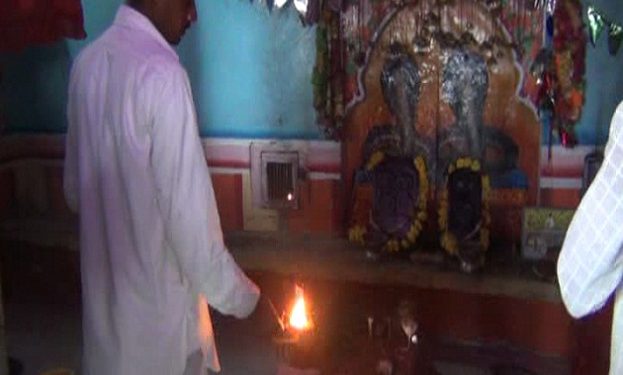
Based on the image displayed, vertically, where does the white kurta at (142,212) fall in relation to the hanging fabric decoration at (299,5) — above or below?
below

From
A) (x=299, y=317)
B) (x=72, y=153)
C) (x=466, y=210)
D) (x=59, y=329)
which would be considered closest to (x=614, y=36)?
(x=466, y=210)

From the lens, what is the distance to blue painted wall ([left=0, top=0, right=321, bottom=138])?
189 inches

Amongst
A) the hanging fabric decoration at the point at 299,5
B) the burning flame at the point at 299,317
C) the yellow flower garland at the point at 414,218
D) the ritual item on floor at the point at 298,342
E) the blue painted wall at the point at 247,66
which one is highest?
the hanging fabric decoration at the point at 299,5

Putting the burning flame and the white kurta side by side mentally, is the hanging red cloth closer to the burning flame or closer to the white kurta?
the white kurta

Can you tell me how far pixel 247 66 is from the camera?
4906 millimetres

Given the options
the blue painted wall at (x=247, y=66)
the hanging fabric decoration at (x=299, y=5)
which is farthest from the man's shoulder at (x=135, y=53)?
the blue painted wall at (x=247, y=66)

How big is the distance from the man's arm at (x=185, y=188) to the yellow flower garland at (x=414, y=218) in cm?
207

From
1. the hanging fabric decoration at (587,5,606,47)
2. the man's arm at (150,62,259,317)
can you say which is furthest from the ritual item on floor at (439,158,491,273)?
the man's arm at (150,62,259,317)

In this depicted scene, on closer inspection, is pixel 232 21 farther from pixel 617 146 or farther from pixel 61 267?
pixel 617 146

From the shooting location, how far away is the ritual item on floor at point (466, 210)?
428 centimetres

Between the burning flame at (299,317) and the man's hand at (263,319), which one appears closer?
the burning flame at (299,317)

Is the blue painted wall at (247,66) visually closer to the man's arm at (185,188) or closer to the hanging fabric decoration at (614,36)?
the hanging fabric decoration at (614,36)

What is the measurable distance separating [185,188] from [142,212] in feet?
0.67

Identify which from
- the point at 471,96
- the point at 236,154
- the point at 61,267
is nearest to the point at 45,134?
the point at 61,267
